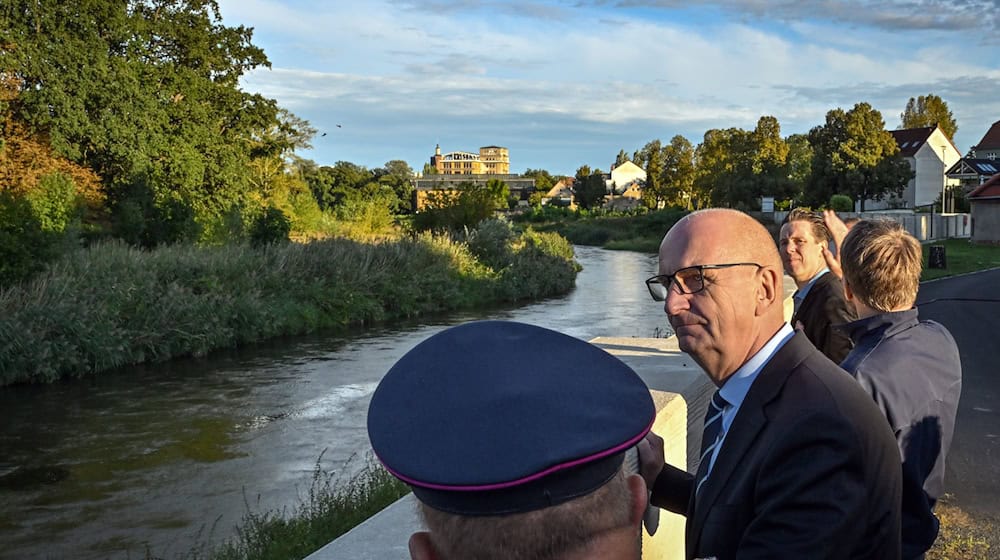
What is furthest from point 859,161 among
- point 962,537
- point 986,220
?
point 962,537

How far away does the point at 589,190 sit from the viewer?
344 feet

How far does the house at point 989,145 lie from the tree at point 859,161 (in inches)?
1312

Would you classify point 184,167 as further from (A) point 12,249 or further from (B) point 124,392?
(B) point 124,392

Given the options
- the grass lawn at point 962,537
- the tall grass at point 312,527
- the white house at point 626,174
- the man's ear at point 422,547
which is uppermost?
the white house at point 626,174

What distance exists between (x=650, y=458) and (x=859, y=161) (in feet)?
182

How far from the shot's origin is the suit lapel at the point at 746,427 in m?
1.80

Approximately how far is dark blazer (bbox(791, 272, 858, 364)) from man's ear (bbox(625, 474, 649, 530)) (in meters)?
2.98

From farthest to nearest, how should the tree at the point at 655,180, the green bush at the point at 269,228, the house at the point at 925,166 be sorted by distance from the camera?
the tree at the point at 655,180 < the house at the point at 925,166 < the green bush at the point at 269,228

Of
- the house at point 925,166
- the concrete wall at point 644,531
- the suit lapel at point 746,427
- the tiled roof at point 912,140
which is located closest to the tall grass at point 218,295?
the concrete wall at point 644,531

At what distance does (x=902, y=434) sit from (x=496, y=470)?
2.02m

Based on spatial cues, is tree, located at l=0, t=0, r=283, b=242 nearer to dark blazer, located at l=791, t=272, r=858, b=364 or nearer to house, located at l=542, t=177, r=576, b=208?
dark blazer, located at l=791, t=272, r=858, b=364

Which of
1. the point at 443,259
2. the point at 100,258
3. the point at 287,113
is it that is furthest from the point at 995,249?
the point at 287,113

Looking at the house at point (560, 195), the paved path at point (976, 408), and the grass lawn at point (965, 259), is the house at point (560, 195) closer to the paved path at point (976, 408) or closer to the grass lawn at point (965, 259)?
the grass lawn at point (965, 259)

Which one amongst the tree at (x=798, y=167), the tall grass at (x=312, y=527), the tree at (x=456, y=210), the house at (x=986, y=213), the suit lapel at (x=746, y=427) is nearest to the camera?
the suit lapel at (x=746, y=427)
